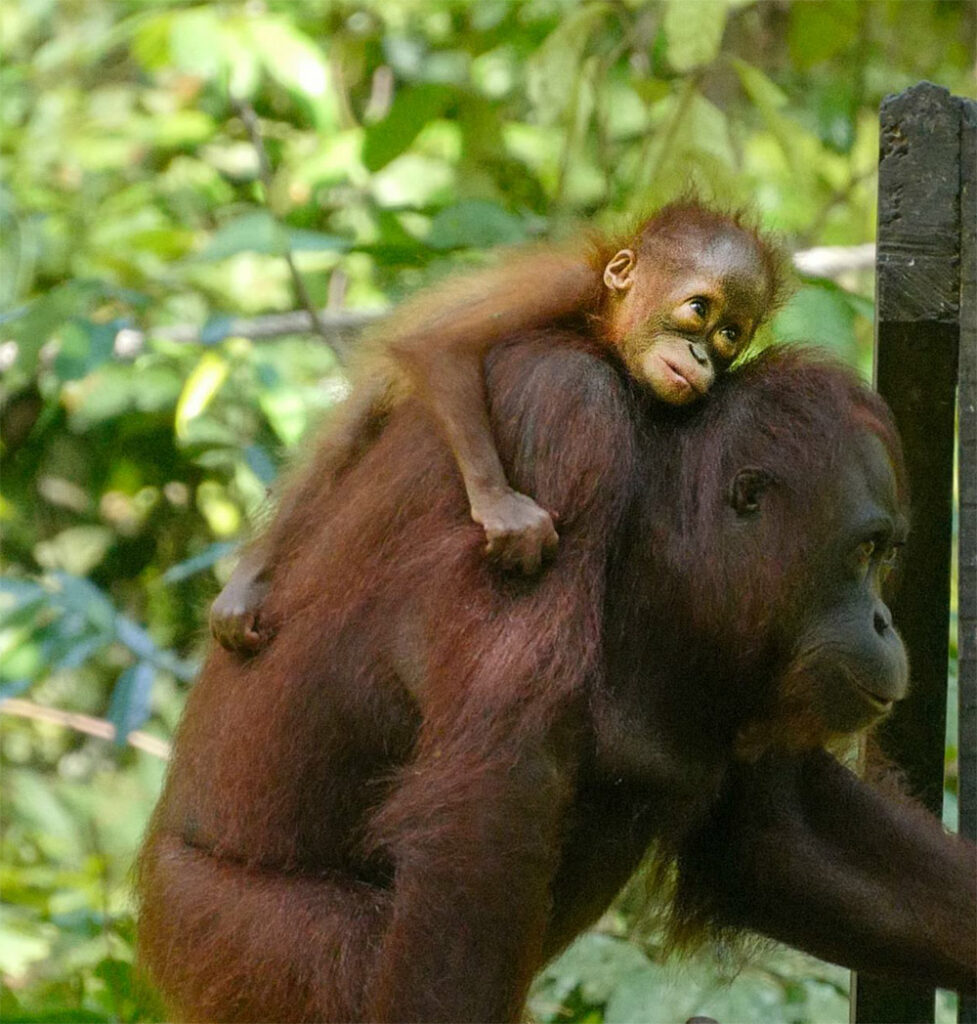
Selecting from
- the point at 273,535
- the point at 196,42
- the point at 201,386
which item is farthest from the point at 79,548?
the point at 273,535

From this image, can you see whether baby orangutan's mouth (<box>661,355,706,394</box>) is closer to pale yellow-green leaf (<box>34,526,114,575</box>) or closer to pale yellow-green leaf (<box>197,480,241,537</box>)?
pale yellow-green leaf (<box>197,480,241,537</box>)

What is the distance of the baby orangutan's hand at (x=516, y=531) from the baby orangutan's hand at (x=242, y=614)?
1.64ft

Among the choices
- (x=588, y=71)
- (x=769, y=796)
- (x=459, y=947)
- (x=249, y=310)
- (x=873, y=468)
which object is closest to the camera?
(x=459, y=947)

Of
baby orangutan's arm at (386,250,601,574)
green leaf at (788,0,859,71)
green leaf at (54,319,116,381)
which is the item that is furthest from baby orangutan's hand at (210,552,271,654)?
green leaf at (788,0,859,71)

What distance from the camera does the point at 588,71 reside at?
4.70m

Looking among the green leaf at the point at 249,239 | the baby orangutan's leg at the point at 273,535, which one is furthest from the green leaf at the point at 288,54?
the baby orangutan's leg at the point at 273,535

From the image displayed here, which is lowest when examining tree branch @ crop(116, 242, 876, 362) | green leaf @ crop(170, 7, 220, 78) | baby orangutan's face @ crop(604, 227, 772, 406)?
baby orangutan's face @ crop(604, 227, 772, 406)

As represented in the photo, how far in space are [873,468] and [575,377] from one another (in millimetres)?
457

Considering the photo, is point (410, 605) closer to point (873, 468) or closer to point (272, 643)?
point (272, 643)

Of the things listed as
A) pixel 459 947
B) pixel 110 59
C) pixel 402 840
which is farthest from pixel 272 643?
pixel 110 59

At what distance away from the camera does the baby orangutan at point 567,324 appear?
8.15 ft

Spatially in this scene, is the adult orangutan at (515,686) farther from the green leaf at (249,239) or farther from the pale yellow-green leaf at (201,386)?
→ the pale yellow-green leaf at (201,386)

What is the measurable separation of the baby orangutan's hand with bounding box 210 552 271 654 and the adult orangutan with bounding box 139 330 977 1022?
0.03m

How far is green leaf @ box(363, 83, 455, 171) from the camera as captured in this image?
4.58 metres
